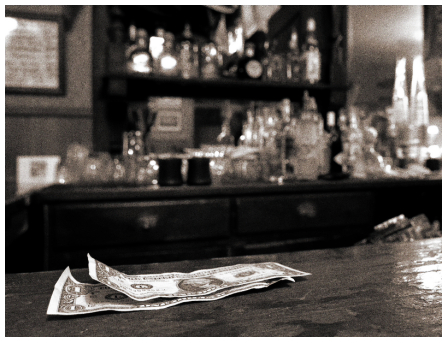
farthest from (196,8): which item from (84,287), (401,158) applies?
(84,287)

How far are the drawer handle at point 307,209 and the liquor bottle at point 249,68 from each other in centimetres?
84

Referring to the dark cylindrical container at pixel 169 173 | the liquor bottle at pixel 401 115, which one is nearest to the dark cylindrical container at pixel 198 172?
the dark cylindrical container at pixel 169 173

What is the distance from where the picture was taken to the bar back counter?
3.73ft

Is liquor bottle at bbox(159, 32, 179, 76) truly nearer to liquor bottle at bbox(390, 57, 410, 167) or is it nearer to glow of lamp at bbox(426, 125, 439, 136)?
liquor bottle at bbox(390, 57, 410, 167)

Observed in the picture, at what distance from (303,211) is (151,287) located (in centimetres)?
107

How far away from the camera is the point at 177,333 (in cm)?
31

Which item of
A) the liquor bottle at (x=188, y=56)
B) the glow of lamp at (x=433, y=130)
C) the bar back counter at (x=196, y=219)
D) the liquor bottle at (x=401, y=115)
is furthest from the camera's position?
the glow of lamp at (x=433, y=130)

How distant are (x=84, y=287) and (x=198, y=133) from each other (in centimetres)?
158

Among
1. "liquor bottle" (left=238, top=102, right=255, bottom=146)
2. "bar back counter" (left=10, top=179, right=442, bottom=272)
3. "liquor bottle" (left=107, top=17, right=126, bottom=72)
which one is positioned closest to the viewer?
"bar back counter" (left=10, top=179, right=442, bottom=272)

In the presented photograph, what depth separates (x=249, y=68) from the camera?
1.88 m

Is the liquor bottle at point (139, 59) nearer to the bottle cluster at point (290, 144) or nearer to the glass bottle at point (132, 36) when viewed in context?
the glass bottle at point (132, 36)

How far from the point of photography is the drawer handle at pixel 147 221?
1.21 meters

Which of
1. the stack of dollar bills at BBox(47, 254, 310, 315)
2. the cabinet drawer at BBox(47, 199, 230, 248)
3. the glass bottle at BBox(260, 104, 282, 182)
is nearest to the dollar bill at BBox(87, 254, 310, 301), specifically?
the stack of dollar bills at BBox(47, 254, 310, 315)
